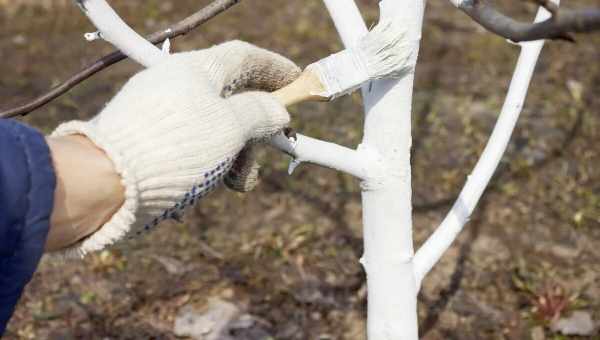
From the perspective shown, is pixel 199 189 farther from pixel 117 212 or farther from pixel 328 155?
pixel 328 155

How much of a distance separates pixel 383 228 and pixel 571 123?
7.97ft

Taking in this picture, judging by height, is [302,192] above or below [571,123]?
below

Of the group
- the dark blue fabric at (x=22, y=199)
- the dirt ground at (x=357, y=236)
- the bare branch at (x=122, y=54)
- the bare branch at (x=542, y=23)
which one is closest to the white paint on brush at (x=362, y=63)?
the bare branch at (x=542, y=23)

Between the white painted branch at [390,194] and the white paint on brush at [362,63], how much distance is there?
2.6 inches

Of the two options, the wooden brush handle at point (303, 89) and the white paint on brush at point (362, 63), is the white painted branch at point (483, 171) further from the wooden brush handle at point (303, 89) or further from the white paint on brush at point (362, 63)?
the wooden brush handle at point (303, 89)

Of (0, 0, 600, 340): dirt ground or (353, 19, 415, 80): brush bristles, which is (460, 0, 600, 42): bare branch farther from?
(0, 0, 600, 340): dirt ground

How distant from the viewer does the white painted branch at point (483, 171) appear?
6.31 feet

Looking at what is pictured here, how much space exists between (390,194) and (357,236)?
4.56 feet

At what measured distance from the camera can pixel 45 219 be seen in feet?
3.89

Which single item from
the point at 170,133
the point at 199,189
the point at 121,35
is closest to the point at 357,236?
the point at 121,35

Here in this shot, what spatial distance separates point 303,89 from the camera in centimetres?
155

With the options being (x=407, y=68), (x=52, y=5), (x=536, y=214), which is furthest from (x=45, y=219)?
(x=52, y=5)

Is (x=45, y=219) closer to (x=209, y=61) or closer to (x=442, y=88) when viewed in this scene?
(x=209, y=61)

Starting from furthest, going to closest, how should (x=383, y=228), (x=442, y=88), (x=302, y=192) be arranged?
1. (x=442, y=88)
2. (x=302, y=192)
3. (x=383, y=228)
